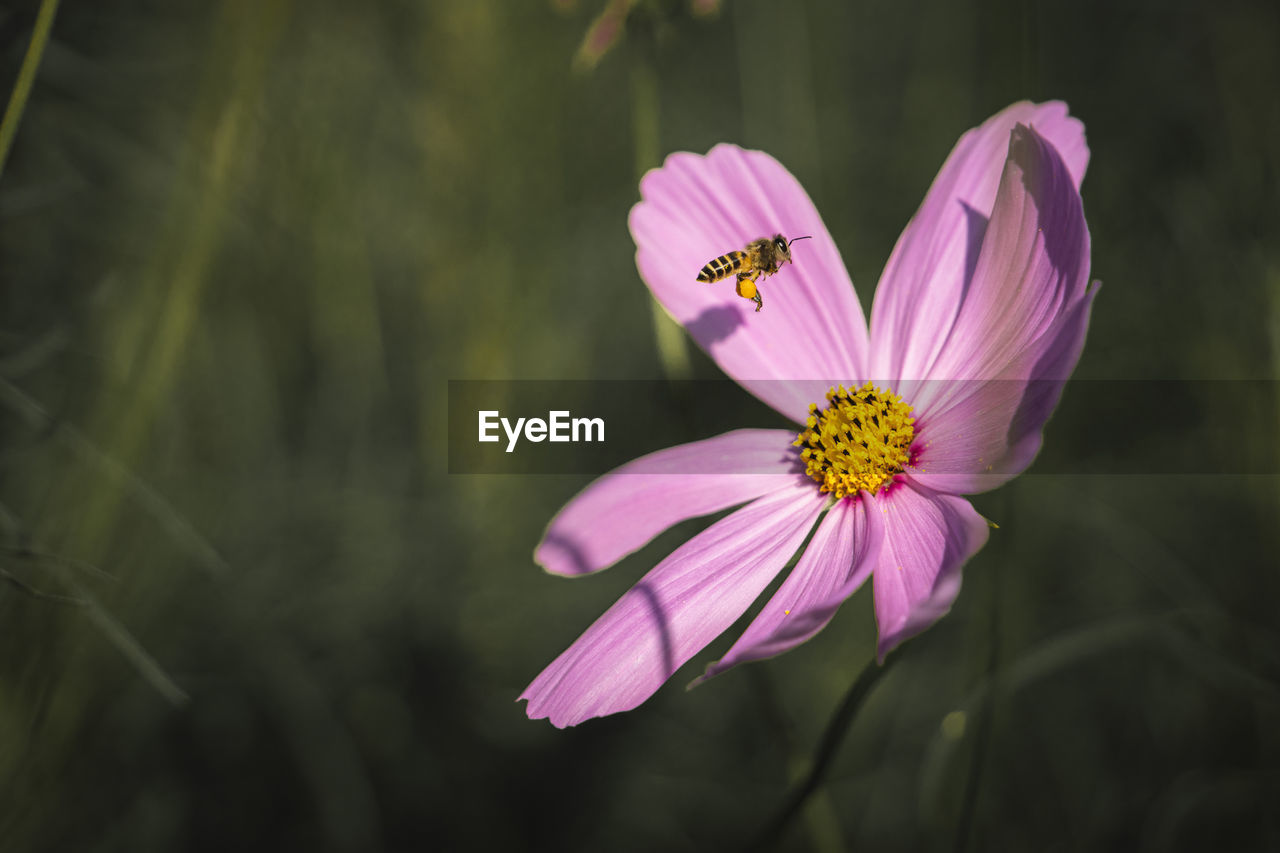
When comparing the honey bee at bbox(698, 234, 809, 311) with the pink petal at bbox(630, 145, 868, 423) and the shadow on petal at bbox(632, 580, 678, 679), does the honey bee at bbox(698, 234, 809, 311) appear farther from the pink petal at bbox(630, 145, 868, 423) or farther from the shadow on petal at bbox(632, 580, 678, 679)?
the shadow on petal at bbox(632, 580, 678, 679)

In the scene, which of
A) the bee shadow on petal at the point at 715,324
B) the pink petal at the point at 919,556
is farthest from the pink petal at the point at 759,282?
the pink petal at the point at 919,556

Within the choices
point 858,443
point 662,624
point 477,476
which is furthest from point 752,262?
point 477,476

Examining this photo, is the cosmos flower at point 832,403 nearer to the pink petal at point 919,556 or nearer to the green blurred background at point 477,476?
the pink petal at point 919,556

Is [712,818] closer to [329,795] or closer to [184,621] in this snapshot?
[329,795]

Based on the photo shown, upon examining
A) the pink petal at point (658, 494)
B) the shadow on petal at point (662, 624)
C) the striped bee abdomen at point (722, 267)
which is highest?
the striped bee abdomen at point (722, 267)

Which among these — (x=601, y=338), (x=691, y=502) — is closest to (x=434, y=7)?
(x=601, y=338)

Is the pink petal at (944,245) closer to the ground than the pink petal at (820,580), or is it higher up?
higher up

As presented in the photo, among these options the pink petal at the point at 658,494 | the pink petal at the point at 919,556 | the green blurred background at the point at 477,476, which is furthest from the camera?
the green blurred background at the point at 477,476

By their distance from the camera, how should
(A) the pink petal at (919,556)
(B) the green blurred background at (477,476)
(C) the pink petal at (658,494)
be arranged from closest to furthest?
1. (A) the pink petal at (919,556)
2. (C) the pink petal at (658,494)
3. (B) the green blurred background at (477,476)
